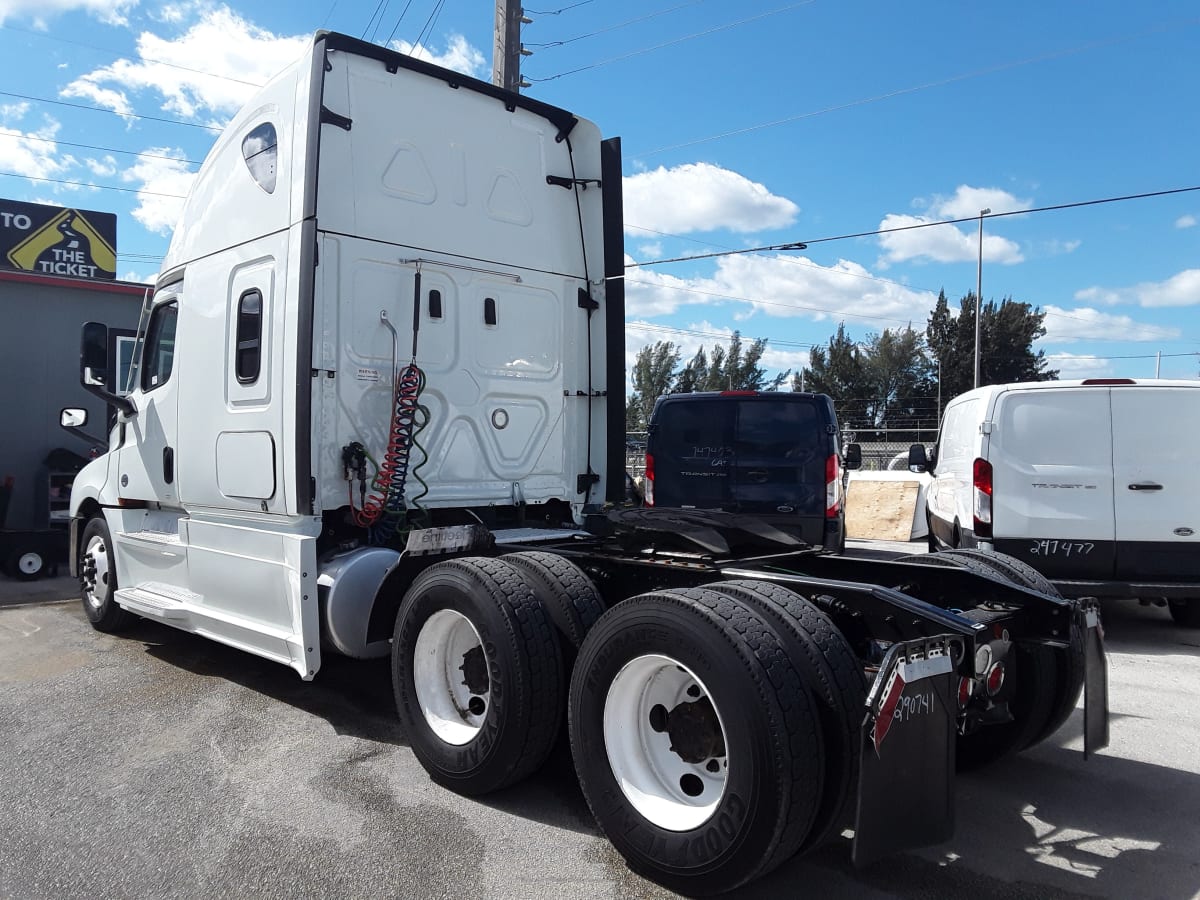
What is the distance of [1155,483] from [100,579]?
849 centimetres

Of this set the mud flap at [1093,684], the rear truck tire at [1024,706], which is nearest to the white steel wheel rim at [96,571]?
the rear truck tire at [1024,706]

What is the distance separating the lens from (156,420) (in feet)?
20.6

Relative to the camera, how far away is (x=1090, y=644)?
12.0 feet

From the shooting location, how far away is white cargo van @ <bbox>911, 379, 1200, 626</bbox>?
23.5 ft

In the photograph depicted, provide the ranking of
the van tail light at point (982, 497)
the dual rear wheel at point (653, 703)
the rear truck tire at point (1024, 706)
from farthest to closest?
1. the van tail light at point (982, 497)
2. the rear truck tire at point (1024, 706)
3. the dual rear wheel at point (653, 703)

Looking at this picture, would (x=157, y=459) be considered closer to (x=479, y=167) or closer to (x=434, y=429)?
(x=434, y=429)

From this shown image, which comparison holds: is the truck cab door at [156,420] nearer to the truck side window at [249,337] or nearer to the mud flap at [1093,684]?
the truck side window at [249,337]

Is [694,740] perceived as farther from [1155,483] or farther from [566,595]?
[1155,483]

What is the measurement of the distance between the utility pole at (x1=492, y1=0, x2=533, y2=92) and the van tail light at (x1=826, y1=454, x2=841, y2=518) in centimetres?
875

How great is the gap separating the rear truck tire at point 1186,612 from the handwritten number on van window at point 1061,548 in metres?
1.25

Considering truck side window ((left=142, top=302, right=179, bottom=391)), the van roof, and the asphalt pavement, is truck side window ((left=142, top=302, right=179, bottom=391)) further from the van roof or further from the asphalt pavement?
the van roof

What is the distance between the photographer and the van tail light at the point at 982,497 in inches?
292

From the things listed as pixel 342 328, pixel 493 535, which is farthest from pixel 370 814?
pixel 342 328

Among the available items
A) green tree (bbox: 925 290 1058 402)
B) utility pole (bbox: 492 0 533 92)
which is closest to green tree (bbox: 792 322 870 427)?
green tree (bbox: 925 290 1058 402)
